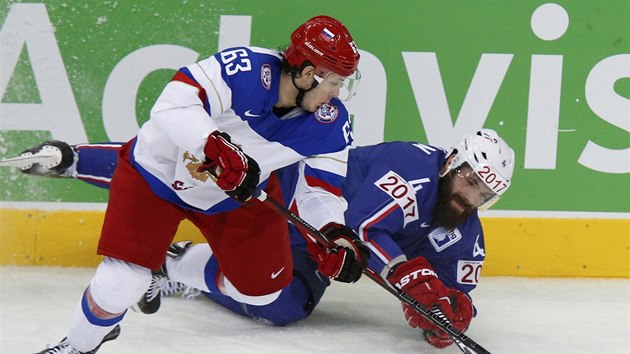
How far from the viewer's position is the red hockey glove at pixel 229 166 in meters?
2.66

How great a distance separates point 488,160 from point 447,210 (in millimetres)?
227

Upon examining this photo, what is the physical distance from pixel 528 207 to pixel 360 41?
1.01 metres

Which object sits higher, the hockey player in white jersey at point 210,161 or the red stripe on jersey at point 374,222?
the hockey player in white jersey at point 210,161

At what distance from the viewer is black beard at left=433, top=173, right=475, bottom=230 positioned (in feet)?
12.1

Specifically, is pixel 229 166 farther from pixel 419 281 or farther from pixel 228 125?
pixel 419 281

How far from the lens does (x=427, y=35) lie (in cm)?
435

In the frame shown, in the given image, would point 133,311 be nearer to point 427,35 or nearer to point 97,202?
point 97,202

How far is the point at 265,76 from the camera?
2.92 metres

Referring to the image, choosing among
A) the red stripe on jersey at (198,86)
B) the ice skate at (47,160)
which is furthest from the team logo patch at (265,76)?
the ice skate at (47,160)

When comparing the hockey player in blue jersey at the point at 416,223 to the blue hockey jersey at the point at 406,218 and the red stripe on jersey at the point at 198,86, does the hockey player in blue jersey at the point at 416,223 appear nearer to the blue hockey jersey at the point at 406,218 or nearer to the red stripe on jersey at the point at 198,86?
the blue hockey jersey at the point at 406,218

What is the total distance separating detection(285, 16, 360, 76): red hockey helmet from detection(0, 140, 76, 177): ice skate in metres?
1.34

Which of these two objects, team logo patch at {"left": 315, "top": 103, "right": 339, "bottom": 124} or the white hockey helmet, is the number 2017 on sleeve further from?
the white hockey helmet

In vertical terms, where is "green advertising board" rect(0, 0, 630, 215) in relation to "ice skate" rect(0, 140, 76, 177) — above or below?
above

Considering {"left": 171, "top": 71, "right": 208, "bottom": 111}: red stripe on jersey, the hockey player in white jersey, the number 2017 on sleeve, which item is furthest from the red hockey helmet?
{"left": 171, "top": 71, "right": 208, "bottom": 111}: red stripe on jersey
